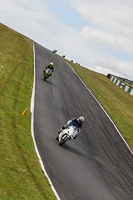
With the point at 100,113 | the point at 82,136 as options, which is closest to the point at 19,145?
the point at 82,136

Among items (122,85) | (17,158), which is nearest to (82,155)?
(17,158)

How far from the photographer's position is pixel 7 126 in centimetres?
1247

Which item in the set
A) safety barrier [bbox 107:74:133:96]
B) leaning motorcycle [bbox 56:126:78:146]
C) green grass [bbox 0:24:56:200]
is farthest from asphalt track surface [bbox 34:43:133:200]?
safety barrier [bbox 107:74:133:96]

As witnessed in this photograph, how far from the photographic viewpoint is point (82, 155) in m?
14.9

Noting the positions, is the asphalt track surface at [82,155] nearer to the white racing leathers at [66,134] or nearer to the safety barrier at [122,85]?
the white racing leathers at [66,134]

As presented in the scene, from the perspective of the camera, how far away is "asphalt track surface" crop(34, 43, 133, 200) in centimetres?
1105

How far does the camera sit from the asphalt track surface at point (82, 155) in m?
11.1

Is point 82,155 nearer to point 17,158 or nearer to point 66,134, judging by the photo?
point 66,134

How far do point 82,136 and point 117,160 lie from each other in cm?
248

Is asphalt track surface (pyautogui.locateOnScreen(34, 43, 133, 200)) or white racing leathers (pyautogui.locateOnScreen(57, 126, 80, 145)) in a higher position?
white racing leathers (pyautogui.locateOnScreen(57, 126, 80, 145))

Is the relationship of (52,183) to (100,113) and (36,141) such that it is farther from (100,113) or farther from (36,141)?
(100,113)

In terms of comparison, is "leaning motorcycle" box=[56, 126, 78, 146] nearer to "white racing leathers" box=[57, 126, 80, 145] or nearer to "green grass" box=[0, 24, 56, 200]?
"white racing leathers" box=[57, 126, 80, 145]

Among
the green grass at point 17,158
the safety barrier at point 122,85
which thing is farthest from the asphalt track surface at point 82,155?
the safety barrier at point 122,85

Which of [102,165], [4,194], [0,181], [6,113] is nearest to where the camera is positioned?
[4,194]
